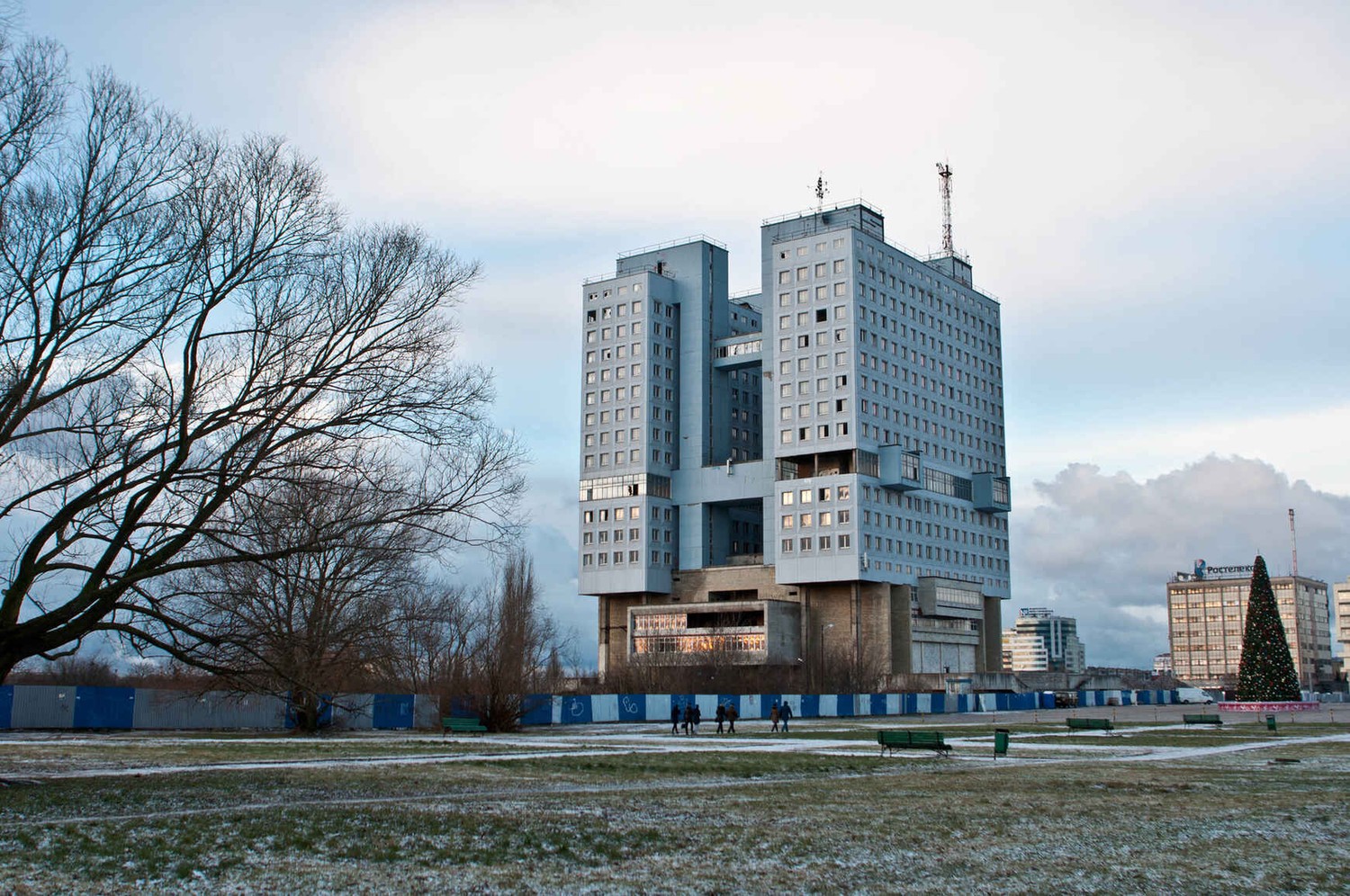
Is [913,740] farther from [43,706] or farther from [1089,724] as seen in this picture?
[43,706]

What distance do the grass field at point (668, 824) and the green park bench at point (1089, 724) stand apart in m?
17.8

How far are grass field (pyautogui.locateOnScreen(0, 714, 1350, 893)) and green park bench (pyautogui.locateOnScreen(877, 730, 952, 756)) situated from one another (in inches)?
55.5

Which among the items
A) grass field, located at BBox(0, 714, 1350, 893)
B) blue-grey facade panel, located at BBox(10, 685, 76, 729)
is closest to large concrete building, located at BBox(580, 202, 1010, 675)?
blue-grey facade panel, located at BBox(10, 685, 76, 729)

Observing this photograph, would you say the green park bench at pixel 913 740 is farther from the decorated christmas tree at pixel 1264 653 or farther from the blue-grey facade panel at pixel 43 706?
the decorated christmas tree at pixel 1264 653

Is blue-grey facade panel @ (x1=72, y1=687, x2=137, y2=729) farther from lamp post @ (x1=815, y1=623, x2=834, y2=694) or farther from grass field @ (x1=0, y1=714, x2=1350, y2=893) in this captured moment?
lamp post @ (x1=815, y1=623, x2=834, y2=694)

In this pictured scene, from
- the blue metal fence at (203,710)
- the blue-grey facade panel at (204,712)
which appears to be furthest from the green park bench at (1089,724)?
the blue-grey facade panel at (204,712)

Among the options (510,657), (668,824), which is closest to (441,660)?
(510,657)

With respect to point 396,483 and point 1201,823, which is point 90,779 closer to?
point 396,483

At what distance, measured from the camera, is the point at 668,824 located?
17953 mm

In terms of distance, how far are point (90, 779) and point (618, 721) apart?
45.2 m

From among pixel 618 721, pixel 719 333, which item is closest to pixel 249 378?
pixel 618 721

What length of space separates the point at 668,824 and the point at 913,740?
19546mm

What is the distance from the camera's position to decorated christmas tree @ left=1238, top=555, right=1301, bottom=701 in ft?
248

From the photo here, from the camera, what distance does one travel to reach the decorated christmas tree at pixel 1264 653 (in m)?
75.6
